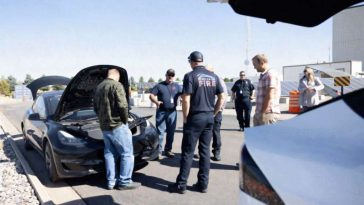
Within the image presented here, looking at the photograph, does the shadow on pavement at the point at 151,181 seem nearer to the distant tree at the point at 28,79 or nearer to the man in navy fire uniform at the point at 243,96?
the man in navy fire uniform at the point at 243,96

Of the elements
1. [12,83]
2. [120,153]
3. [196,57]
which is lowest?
[12,83]

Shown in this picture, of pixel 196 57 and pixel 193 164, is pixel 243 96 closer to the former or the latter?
pixel 193 164

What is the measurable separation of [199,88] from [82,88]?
2.45 metres

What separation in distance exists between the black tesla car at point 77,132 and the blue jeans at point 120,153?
28 cm

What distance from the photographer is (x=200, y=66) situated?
4.47 m

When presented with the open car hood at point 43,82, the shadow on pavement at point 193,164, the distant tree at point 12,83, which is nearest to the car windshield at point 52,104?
the open car hood at point 43,82

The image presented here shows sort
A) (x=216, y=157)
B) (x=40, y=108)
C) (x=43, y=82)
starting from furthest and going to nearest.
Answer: (x=43, y=82), (x=40, y=108), (x=216, y=157)

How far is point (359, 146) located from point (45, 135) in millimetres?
5052

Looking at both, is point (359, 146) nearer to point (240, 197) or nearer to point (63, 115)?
point (240, 197)

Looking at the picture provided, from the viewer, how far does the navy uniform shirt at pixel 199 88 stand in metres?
4.36

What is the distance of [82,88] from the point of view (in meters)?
5.82

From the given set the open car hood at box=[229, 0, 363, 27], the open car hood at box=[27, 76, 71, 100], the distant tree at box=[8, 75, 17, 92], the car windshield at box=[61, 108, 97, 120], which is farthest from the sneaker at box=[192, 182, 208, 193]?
the distant tree at box=[8, 75, 17, 92]

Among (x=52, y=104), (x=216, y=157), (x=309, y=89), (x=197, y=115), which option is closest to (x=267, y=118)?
(x=197, y=115)

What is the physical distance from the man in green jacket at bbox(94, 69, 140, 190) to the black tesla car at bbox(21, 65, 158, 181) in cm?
30
